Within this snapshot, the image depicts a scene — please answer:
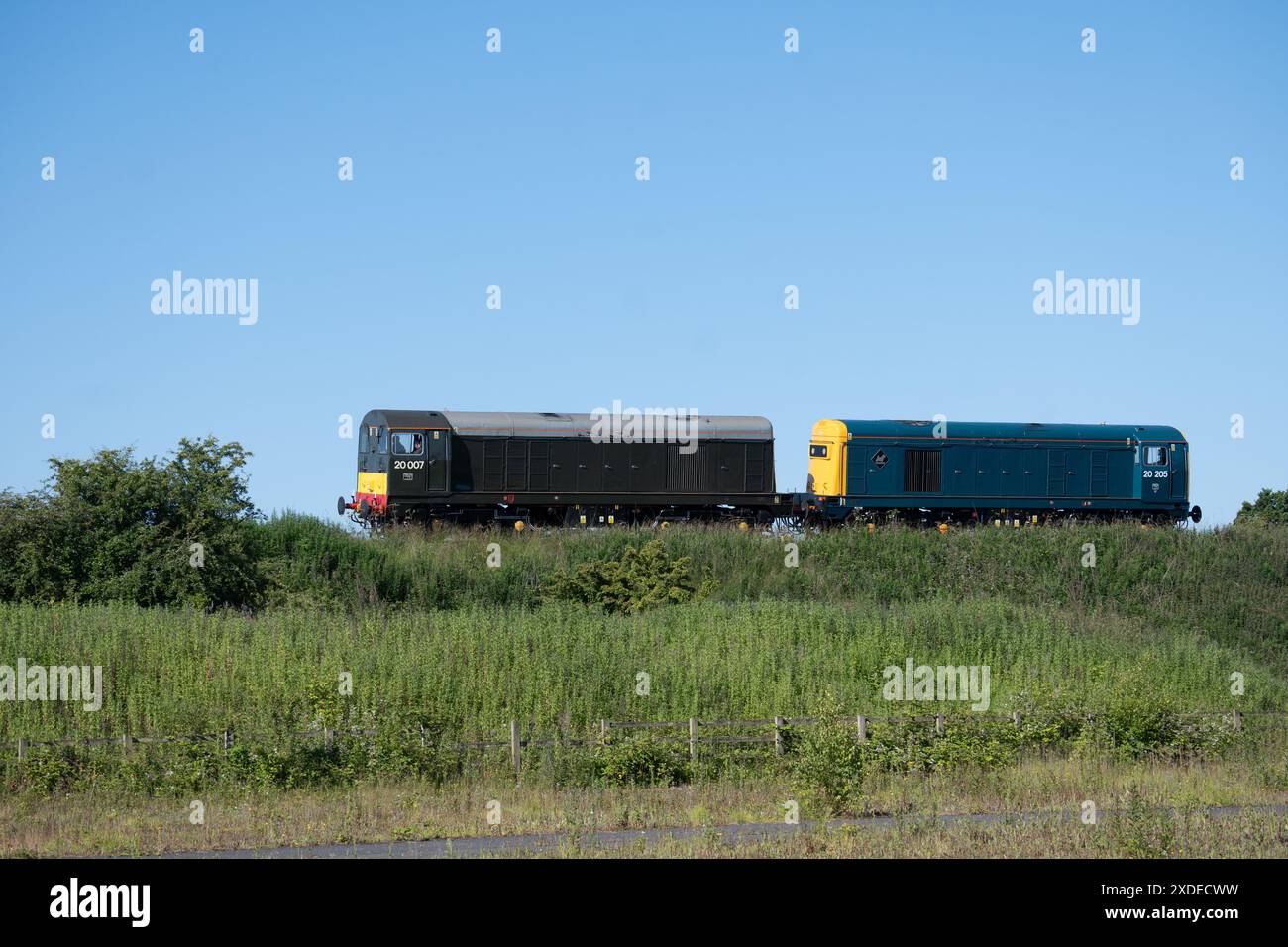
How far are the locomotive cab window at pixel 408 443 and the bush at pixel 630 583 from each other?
7.47m

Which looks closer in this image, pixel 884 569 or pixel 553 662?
pixel 553 662

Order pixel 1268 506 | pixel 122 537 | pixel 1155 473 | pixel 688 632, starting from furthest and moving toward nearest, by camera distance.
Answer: pixel 1268 506, pixel 1155 473, pixel 122 537, pixel 688 632

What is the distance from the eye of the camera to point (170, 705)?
926 inches

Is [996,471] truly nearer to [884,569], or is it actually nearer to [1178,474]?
[1178,474]

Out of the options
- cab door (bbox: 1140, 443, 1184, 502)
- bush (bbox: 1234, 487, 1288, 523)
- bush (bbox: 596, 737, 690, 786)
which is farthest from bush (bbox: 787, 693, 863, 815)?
bush (bbox: 1234, 487, 1288, 523)

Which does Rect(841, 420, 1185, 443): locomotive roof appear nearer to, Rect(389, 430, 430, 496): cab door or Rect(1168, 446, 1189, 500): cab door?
Rect(1168, 446, 1189, 500): cab door

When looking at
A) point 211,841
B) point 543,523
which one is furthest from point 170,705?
point 543,523

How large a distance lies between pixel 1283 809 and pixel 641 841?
31.4 feet

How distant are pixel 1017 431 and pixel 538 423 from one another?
16.2 m

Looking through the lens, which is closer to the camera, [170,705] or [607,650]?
[170,705]

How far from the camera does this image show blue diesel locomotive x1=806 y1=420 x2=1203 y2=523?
4466 cm

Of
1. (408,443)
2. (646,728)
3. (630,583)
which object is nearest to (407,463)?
(408,443)

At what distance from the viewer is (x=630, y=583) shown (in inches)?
1391
